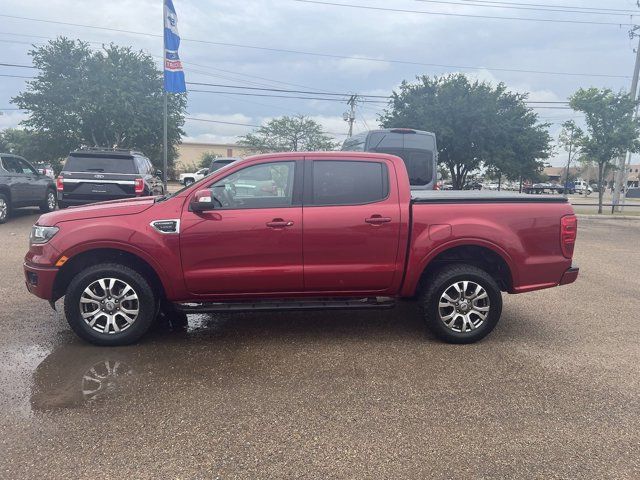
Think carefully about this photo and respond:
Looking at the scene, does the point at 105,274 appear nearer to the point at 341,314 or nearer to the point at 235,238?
the point at 235,238

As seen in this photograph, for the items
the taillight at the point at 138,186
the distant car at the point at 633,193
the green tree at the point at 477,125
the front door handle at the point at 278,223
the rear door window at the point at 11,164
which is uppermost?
the green tree at the point at 477,125

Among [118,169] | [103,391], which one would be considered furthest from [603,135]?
[103,391]

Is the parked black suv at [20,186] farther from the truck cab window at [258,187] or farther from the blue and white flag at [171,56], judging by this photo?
the truck cab window at [258,187]

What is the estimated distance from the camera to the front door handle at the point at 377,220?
4.58 meters

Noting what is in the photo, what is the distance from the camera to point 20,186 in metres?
12.7

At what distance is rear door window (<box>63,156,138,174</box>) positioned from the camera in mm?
10984

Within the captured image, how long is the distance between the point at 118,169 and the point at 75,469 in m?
9.47

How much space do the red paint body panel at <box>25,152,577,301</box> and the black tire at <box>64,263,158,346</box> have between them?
19 centimetres

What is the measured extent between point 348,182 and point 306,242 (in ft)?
2.42

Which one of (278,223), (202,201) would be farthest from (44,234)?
(278,223)

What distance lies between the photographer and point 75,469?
2.75m

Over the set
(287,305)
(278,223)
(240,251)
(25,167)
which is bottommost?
(287,305)

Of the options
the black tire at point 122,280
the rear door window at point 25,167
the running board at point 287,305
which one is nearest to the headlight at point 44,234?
Result: the black tire at point 122,280

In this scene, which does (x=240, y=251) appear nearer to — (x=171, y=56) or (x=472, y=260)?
(x=472, y=260)
